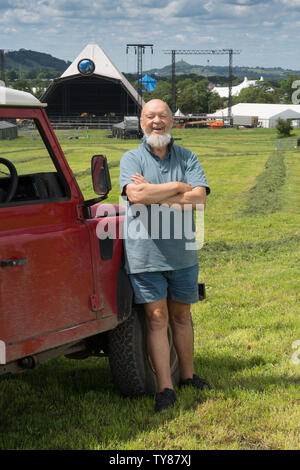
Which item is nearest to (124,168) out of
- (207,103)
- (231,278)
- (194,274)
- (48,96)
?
(194,274)

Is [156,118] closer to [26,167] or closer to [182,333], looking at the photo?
[26,167]

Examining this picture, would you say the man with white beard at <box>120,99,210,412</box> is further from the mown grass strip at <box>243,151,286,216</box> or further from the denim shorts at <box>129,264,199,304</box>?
the mown grass strip at <box>243,151,286,216</box>

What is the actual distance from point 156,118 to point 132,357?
5.22ft

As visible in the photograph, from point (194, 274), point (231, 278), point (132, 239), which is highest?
point (132, 239)

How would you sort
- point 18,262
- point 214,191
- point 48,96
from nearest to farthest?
point 18,262 < point 214,191 < point 48,96

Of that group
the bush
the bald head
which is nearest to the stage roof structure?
the bush

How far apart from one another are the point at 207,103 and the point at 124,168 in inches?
4928

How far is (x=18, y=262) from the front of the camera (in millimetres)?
3129

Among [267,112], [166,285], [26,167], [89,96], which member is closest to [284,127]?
[89,96]

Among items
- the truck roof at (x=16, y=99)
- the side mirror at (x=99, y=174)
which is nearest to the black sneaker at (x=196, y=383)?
the side mirror at (x=99, y=174)

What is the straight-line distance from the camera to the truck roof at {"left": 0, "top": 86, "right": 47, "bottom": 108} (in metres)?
3.22

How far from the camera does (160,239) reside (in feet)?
A: 12.6
